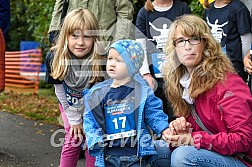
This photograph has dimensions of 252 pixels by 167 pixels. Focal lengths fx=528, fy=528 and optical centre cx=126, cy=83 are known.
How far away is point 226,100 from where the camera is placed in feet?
11.0

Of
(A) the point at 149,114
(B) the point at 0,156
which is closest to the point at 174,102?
(A) the point at 149,114

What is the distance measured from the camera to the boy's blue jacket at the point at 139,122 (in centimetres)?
364

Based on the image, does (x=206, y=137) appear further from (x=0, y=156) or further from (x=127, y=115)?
(x=0, y=156)

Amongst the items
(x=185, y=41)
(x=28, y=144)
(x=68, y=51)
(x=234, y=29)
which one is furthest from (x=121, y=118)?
(x=28, y=144)

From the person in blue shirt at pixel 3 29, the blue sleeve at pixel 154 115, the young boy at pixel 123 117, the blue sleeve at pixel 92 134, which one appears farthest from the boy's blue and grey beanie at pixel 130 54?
the person in blue shirt at pixel 3 29

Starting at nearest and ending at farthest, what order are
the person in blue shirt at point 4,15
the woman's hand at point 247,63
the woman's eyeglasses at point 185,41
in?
the woman's eyeglasses at point 185,41
the woman's hand at point 247,63
the person in blue shirt at point 4,15

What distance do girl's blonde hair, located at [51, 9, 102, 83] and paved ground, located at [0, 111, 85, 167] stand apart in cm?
148

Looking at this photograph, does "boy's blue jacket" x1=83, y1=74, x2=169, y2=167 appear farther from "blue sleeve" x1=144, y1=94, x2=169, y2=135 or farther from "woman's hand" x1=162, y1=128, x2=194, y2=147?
"woman's hand" x1=162, y1=128, x2=194, y2=147

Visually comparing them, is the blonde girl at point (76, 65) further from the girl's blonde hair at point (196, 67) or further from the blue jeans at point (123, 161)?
the girl's blonde hair at point (196, 67)

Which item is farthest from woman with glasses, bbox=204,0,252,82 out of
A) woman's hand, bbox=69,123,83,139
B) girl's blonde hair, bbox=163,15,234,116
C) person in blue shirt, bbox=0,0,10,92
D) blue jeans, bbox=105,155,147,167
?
person in blue shirt, bbox=0,0,10,92

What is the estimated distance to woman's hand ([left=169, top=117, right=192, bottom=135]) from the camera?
3379mm

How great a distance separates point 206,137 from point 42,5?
6.95 metres

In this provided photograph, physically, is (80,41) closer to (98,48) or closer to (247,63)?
(98,48)

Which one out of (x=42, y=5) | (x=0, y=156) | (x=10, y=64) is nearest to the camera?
(x=0, y=156)
